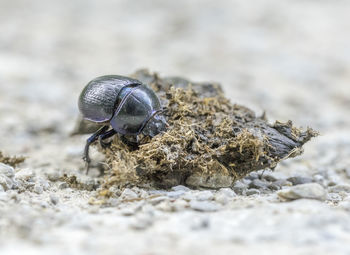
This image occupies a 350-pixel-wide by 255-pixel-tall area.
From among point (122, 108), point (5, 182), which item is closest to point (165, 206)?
point (122, 108)

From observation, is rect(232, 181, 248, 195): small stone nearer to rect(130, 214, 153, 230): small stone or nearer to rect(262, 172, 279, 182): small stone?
rect(262, 172, 279, 182): small stone

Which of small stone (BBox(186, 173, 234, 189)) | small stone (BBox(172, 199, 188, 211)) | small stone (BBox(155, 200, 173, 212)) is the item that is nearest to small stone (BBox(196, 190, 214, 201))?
small stone (BBox(172, 199, 188, 211))

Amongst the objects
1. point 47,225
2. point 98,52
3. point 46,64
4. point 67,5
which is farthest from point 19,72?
point 47,225

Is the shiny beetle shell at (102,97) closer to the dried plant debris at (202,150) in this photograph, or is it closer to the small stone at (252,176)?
the dried plant debris at (202,150)

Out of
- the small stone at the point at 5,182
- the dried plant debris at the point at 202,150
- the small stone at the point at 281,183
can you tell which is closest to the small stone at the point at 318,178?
the small stone at the point at 281,183

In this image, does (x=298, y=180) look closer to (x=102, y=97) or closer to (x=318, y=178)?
(x=318, y=178)
